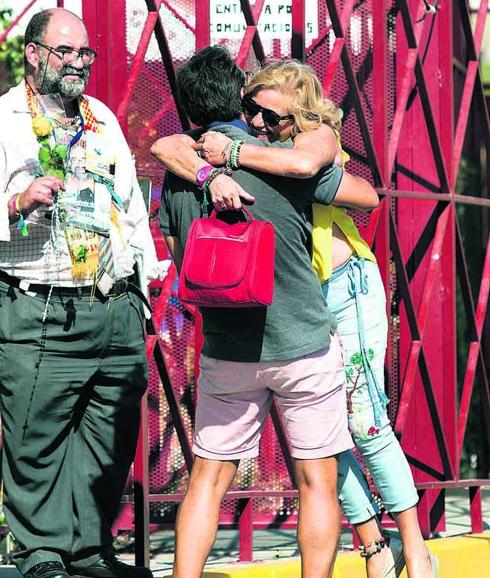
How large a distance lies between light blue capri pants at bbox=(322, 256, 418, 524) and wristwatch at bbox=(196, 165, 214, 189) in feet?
2.17

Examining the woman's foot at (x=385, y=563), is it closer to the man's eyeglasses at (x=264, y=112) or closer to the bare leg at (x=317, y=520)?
the bare leg at (x=317, y=520)

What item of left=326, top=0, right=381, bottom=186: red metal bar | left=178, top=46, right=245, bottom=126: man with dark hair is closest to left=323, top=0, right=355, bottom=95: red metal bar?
left=326, top=0, right=381, bottom=186: red metal bar

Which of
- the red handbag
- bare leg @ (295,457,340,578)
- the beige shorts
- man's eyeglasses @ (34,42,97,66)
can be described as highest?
man's eyeglasses @ (34,42,97,66)

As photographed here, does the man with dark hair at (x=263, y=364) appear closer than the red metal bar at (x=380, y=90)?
Yes

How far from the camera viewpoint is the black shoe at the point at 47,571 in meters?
4.09

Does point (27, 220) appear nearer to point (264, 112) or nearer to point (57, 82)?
point (57, 82)

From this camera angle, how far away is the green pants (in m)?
4.15

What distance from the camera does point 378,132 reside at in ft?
18.1

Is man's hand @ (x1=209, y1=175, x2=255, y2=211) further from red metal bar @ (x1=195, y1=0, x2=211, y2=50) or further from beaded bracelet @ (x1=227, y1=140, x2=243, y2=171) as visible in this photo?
red metal bar @ (x1=195, y1=0, x2=211, y2=50)

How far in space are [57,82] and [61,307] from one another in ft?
2.26

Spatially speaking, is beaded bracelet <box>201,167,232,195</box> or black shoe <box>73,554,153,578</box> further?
black shoe <box>73,554,153,578</box>

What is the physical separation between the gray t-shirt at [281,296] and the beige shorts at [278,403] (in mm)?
47

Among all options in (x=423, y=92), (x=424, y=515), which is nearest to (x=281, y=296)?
(x=423, y=92)

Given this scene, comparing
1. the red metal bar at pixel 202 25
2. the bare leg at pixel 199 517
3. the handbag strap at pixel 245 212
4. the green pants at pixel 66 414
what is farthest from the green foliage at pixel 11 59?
the bare leg at pixel 199 517
